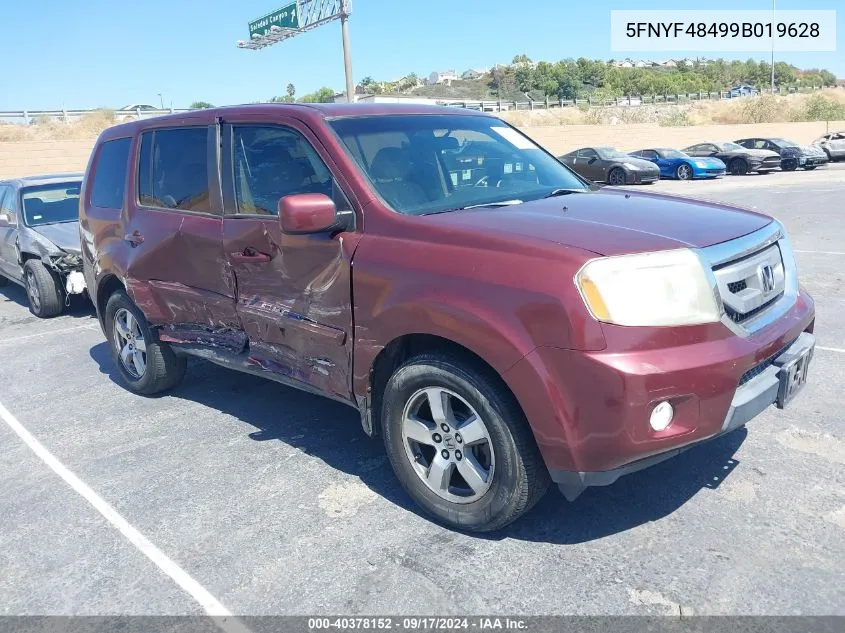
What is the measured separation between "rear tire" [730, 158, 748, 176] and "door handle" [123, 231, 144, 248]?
2675cm

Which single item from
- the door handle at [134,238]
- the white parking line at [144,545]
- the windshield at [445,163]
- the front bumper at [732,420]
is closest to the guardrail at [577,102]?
the door handle at [134,238]

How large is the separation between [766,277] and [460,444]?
5.06ft

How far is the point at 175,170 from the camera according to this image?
462 centimetres

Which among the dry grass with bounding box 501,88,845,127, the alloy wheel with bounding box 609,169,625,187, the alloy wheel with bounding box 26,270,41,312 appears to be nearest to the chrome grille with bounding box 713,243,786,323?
the alloy wheel with bounding box 26,270,41,312

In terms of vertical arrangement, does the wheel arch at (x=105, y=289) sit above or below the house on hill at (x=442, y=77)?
below

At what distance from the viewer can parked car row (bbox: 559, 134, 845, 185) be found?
2391 centimetres

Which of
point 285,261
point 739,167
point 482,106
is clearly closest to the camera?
point 285,261

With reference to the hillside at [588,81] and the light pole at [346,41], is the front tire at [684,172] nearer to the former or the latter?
the light pole at [346,41]

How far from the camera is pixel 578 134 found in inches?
1550

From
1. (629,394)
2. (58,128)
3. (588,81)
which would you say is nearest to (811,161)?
(629,394)

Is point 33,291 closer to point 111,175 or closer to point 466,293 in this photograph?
point 111,175

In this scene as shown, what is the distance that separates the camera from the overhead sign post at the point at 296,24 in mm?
24469

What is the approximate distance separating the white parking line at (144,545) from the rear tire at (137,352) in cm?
83

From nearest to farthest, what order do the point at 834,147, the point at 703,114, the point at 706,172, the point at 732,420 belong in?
1. the point at 732,420
2. the point at 706,172
3. the point at 834,147
4. the point at 703,114
